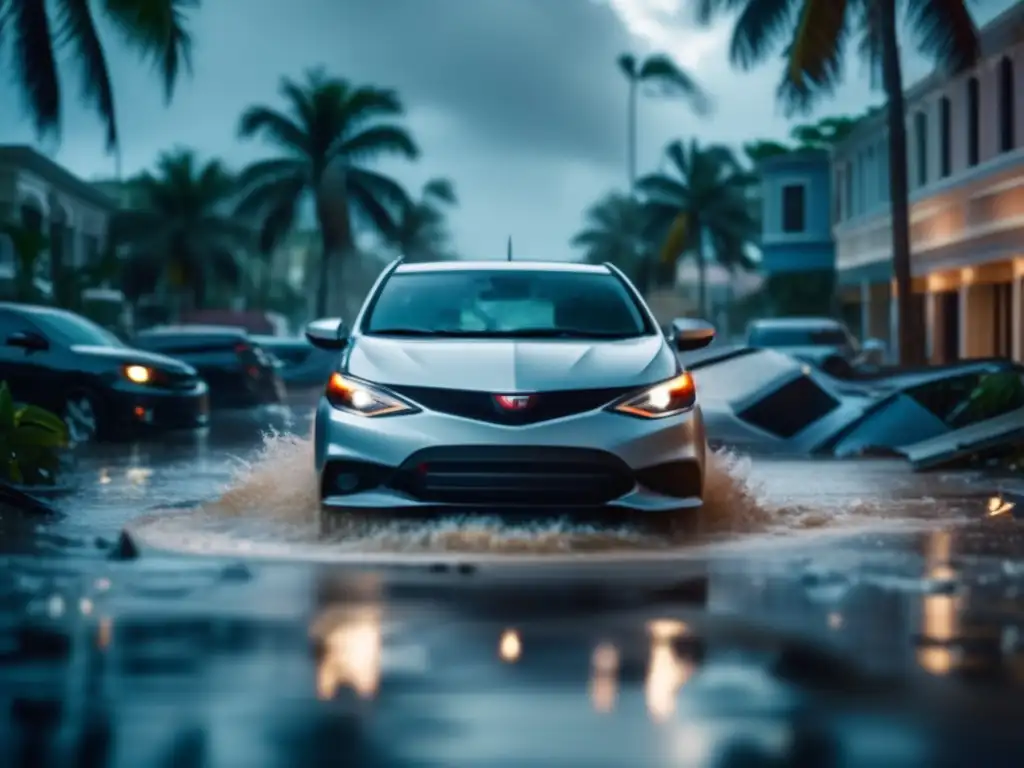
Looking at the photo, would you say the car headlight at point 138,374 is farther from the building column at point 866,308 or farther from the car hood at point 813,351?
the building column at point 866,308

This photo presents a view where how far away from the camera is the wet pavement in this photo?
572 centimetres

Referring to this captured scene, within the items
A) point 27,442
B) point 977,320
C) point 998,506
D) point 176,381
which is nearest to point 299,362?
point 977,320

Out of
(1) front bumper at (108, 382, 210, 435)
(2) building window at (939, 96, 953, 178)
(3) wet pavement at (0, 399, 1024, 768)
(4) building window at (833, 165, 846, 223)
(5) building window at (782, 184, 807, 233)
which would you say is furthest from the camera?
(5) building window at (782, 184, 807, 233)

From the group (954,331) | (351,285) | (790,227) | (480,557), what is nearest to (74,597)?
(480,557)

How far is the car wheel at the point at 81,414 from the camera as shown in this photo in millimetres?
20672

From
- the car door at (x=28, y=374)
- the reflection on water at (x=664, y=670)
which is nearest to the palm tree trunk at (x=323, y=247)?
the car door at (x=28, y=374)

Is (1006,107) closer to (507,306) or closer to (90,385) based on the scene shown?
(90,385)

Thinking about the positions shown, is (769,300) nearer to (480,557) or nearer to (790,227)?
(790,227)

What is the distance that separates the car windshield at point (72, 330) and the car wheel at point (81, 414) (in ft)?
2.08

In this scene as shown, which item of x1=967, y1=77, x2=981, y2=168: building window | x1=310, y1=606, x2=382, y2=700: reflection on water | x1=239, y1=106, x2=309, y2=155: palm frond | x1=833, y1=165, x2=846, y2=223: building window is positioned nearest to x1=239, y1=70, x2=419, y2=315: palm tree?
x1=239, y1=106, x2=309, y2=155: palm frond

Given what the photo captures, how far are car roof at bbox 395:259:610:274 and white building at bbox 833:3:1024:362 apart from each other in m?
23.0

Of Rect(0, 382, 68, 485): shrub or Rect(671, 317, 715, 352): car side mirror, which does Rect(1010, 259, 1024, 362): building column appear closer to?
Rect(0, 382, 68, 485): shrub

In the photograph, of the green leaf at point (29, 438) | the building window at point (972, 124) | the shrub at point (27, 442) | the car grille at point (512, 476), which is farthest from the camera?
the building window at point (972, 124)

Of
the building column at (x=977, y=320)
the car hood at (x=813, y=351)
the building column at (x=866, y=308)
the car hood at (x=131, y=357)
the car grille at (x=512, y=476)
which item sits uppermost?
the building column at (x=866, y=308)
